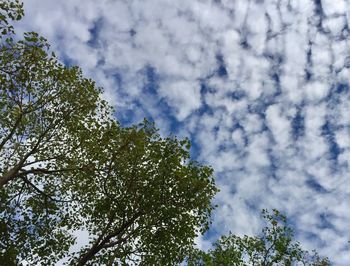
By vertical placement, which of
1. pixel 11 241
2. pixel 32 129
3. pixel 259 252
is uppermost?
pixel 259 252

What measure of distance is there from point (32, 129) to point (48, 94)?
10.7 ft

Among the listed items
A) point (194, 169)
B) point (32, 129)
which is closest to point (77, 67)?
point (32, 129)

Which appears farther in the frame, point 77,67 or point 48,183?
point 48,183

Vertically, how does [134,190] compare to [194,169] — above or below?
below

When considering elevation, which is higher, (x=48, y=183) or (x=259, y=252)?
(x=259, y=252)

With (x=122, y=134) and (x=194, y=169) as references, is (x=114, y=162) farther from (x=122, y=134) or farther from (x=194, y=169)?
(x=194, y=169)

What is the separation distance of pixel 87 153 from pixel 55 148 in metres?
2.53

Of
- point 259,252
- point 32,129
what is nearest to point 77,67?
point 32,129

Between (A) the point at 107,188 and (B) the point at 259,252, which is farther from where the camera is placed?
(B) the point at 259,252

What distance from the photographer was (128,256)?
96.1 feet

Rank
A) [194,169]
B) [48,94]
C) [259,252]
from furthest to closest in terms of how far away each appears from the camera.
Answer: [259,252], [194,169], [48,94]

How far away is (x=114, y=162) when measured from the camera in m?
27.8

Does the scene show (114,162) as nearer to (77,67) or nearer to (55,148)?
(55,148)

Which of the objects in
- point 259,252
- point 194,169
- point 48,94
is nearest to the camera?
point 48,94
